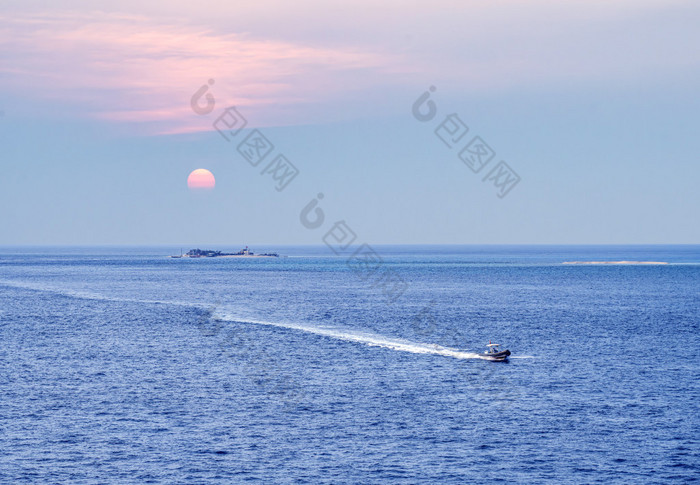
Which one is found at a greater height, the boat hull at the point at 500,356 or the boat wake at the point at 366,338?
the boat wake at the point at 366,338

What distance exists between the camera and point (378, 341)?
104938 mm

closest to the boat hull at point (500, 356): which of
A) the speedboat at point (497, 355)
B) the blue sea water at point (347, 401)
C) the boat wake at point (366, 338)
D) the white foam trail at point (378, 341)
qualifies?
the speedboat at point (497, 355)

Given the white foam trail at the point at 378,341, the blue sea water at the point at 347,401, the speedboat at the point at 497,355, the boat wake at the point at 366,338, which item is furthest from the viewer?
the boat wake at the point at 366,338

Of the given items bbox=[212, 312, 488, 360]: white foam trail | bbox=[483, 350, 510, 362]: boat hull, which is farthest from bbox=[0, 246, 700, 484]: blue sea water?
bbox=[483, 350, 510, 362]: boat hull

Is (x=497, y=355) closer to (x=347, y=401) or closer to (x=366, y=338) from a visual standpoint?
(x=366, y=338)

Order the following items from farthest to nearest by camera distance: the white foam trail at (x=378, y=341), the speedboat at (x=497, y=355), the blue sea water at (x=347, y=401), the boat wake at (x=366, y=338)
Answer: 1. the boat wake at (x=366, y=338)
2. the white foam trail at (x=378, y=341)
3. the speedboat at (x=497, y=355)
4. the blue sea water at (x=347, y=401)

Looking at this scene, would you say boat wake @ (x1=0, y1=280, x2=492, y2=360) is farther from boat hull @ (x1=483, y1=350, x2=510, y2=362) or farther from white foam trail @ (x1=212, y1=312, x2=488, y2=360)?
boat hull @ (x1=483, y1=350, x2=510, y2=362)

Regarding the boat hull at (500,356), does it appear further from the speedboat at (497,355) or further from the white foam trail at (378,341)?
the white foam trail at (378,341)

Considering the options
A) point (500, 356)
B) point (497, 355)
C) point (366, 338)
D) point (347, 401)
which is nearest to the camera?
point (347, 401)

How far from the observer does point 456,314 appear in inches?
5615

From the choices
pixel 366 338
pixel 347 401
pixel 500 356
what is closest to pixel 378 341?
pixel 366 338

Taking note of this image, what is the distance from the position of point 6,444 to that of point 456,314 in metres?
98.8

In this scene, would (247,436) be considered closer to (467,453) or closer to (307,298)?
(467,453)

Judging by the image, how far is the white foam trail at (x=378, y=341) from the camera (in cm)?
9400
